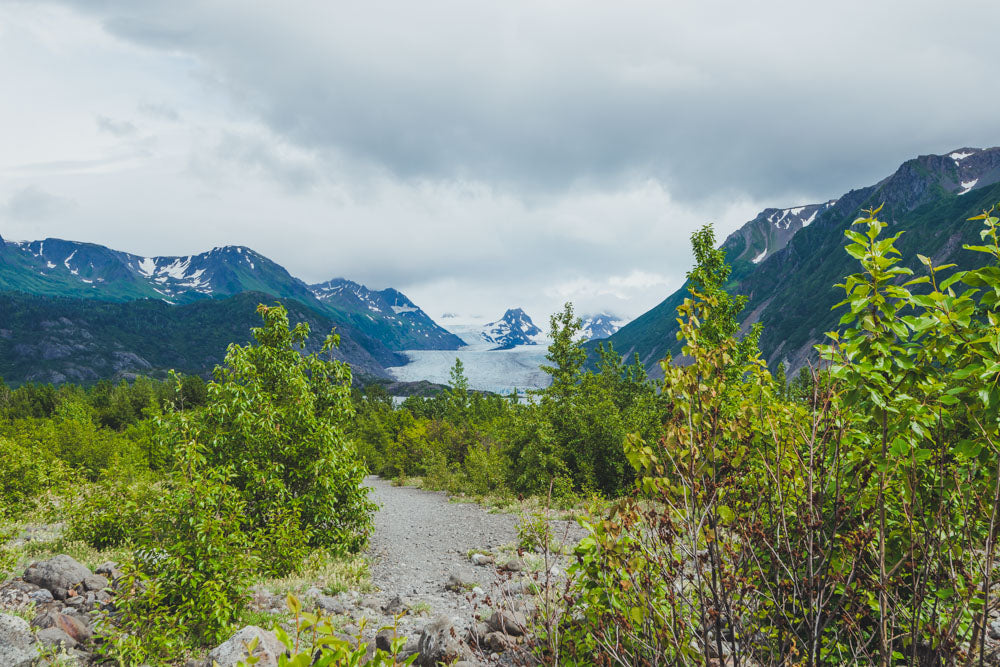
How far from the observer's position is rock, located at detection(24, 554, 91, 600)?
26.4 ft

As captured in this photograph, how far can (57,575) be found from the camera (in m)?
8.20

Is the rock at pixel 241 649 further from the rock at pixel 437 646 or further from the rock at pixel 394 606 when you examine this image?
the rock at pixel 394 606

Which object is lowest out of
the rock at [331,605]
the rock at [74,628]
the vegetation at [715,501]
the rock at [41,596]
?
Answer: the rock at [331,605]

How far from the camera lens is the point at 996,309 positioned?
9.09 ft

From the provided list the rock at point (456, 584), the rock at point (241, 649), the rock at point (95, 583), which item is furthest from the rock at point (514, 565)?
the rock at point (95, 583)

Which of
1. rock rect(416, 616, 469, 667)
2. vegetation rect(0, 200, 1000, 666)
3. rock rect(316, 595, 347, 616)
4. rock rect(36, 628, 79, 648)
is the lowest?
rock rect(316, 595, 347, 616)

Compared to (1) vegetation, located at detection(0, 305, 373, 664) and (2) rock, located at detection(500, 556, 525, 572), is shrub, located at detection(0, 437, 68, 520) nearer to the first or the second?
(1) vegetation, located at detection(0, 305, 373, 664)

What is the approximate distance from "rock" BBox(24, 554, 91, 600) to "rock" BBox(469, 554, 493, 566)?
25.3 feet

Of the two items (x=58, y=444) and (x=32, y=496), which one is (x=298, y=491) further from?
(x=58, y=444)

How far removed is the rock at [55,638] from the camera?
5.82 metres

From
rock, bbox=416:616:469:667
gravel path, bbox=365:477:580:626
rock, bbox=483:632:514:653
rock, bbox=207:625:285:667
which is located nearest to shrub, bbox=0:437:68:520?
gravel path, bbox=365:477:580:626

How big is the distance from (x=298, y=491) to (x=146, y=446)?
2593 cm

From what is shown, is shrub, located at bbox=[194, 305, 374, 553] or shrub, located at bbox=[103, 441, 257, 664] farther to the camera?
shrub, located at bbox=[194, 305, 374, 553]

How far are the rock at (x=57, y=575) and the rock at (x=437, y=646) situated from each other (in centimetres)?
674
